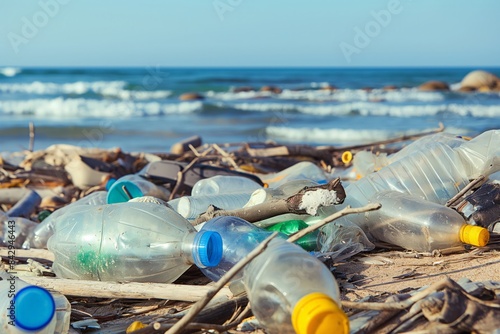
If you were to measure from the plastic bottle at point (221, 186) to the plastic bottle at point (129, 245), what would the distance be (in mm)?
1013

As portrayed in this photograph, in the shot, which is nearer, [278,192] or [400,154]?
[278,192]

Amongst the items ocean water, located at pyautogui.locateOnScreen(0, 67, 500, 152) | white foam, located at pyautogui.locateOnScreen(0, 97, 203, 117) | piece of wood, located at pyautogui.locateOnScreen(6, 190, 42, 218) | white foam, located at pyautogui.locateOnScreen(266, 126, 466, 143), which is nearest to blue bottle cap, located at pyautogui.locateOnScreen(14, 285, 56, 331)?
piece of wood, located at pyautogui.locateOnScreen(6, 190, 42, 218)

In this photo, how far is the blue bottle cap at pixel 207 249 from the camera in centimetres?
194

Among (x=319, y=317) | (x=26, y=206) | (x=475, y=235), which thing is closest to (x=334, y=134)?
(x=26, y=206)

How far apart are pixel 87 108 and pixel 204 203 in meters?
19.2

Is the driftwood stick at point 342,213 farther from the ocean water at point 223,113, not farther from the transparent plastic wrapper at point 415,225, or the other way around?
the ocean water at point 223,113

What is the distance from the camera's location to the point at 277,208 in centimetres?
239

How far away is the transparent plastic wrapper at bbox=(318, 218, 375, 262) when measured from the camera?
2398 millimetres

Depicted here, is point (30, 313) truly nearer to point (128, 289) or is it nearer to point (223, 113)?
point (128, 289)

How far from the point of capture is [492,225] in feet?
8.15

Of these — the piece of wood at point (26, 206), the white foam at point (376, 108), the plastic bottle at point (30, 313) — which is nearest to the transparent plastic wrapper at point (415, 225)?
the plastic bottle at point (30, 313)

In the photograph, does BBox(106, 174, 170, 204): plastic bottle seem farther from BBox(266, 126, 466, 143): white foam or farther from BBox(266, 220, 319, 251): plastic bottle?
BBox(266, 126, 466, 143): white foam

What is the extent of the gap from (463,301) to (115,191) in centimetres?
209

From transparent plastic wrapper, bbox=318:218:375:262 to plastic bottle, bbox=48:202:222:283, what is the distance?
55cm
